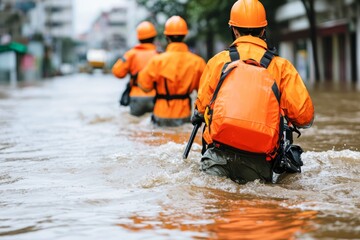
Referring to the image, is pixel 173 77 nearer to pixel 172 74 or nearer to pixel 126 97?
pixel 172 74

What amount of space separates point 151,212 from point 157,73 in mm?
5246

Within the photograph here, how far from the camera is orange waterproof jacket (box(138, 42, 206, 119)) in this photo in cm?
1013

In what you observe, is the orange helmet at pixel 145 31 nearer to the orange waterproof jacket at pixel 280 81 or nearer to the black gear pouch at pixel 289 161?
the orange waterproof jacket at pixel 280 81

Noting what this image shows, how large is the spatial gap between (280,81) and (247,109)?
1.55 feet

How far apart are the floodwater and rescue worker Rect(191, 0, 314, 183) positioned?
10 centimetres

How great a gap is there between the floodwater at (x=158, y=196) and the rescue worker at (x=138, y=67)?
8.69 feet

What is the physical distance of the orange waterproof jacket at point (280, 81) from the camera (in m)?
5.70

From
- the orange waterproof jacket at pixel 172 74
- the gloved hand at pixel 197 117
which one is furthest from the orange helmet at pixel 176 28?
the gloved hand at pixel 197 117

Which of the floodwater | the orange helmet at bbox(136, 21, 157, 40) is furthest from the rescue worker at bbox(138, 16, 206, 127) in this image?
the orange helmet at bbox(136, 21, 157, 40)

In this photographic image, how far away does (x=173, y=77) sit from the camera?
10117mm

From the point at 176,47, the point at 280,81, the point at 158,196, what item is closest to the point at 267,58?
the point at 280,81

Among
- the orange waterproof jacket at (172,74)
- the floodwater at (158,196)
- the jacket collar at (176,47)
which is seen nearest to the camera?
the floodwater at (158,196)

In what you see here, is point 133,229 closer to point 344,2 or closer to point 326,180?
point 326,180

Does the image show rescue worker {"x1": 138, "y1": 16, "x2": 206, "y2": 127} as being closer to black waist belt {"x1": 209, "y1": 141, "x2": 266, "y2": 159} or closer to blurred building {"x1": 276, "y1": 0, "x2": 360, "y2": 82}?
black waist belt {"x1": 209, "y1": 141, "x2": 266, "y2": 159}
